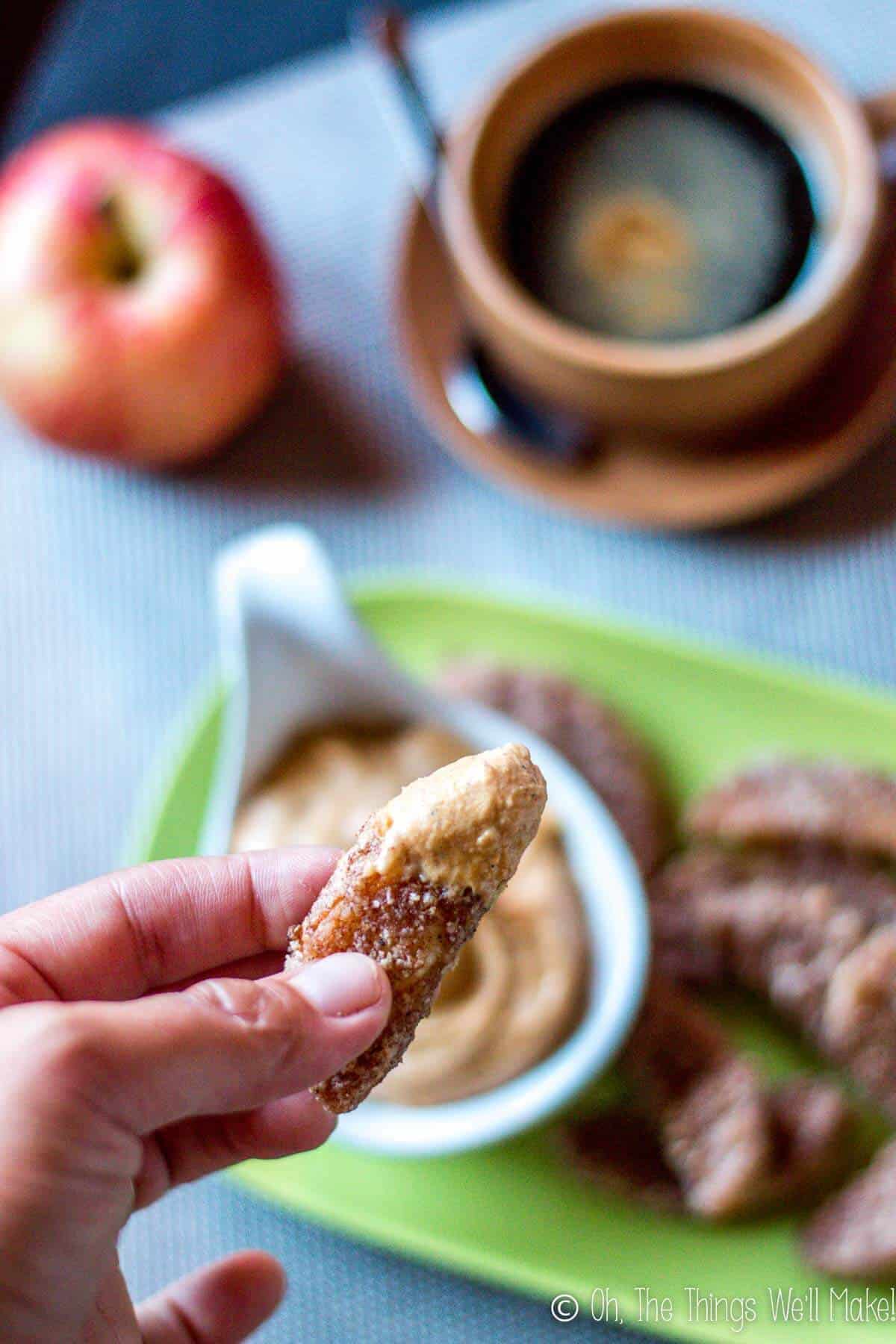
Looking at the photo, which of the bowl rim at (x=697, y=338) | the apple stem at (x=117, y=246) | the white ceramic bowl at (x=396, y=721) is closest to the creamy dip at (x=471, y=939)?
the white ceramic bowl at (x=396, y=721)

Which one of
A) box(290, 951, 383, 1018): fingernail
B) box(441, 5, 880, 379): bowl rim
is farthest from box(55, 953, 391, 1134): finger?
box(441, 5, 880, 379): bowl rim

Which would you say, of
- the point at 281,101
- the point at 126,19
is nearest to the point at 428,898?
the point at 281,101

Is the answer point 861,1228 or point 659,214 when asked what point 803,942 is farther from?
point 659,214

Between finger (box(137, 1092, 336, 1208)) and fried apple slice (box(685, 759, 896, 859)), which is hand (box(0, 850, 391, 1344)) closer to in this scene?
finger (box(137, 1092, 336, 1208))

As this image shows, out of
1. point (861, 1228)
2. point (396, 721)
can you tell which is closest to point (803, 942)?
point (861, 1228)

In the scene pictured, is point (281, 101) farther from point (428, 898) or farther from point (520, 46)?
point (428, 898)
